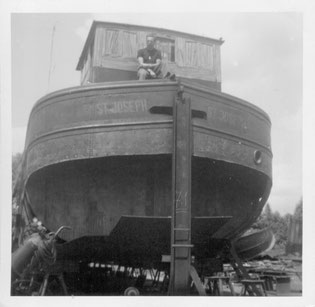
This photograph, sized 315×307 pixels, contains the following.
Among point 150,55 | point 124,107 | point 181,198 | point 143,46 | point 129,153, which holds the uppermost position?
point 143,46

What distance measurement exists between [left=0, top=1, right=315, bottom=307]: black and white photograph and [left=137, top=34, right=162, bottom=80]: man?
18mm

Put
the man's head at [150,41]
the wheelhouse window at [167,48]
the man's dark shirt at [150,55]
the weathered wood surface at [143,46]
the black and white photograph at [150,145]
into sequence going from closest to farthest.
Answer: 1. the black and white photograph at [150,145]
2. the man's head at [150,41]
3. the man's dark shirt at [150,55]
4. the weathered wood surface at [143,46]
5. the wheelhouse window at [167,48]

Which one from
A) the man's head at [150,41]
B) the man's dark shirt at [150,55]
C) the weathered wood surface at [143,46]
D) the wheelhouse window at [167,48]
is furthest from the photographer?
the wheelhouse window at [167,48]

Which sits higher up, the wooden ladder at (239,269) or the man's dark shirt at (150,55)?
the man's dark shirt at (150,55)

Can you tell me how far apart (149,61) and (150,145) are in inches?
57.7

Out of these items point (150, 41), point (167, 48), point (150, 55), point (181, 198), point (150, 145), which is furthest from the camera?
point (167, 48)

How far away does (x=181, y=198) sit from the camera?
25.4 ft

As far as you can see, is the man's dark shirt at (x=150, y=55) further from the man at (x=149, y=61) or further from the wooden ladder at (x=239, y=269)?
the wooden ladder at (x=239, y=269)

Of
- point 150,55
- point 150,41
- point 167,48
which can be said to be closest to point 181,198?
point 150,55

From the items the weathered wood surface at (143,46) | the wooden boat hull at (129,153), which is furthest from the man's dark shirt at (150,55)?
the wooden boat hull at (129,153)

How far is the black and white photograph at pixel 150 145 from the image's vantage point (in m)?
7.46

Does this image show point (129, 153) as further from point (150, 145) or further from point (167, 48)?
point (167, 48)

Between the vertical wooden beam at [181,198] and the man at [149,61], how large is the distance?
80cm

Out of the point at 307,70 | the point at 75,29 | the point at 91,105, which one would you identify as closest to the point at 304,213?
the point at 307,70
